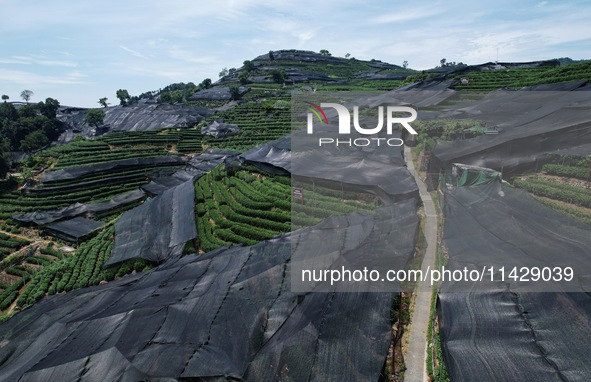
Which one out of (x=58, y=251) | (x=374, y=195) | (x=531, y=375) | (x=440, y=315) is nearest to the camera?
(x=531, y=375)

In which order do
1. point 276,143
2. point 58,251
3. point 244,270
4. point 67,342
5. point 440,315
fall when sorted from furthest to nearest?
point 276,143 → point 58,251 → point 244,270 → point 67,342 → point 440,315

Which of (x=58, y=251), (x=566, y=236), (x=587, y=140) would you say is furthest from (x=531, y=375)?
(x=58, y=251)

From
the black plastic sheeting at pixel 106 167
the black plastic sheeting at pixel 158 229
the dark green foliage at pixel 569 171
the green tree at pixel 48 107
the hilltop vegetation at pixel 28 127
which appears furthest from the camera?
the green tree at pixel 48 107

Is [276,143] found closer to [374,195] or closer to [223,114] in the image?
[374,195]

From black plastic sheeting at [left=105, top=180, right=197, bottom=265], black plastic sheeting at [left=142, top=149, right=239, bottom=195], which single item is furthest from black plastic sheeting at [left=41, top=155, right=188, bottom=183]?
black plastic sheeting at [left=105, top=180, right=197, bottom=265]

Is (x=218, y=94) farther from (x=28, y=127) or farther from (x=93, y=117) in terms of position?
(x=28, y=127)

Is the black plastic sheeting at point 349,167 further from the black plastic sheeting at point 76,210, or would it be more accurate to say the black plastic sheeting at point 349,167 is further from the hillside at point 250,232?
the black plastic sheeting at point 76,210

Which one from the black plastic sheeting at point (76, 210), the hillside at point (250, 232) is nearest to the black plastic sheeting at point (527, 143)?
the hillside at point (250, 232)
